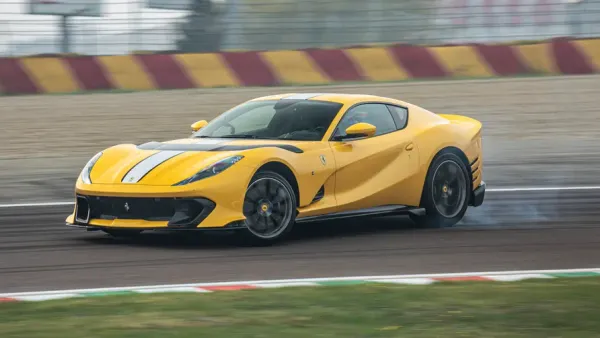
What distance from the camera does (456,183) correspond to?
1130cm

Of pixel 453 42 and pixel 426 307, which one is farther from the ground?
pixel 453 42

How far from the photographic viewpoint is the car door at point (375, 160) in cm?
1023

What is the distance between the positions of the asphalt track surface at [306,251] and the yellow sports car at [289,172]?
23 cm

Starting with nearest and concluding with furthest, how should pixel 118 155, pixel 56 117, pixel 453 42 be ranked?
pixel 118 155, pixel 56 117, pixel 453 42

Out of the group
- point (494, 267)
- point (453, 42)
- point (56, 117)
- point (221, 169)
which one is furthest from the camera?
point (453, 42)

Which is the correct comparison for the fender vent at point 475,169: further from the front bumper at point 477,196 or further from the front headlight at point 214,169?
the front headlight at point 214,169

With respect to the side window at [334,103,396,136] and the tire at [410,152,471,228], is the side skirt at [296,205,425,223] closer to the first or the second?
the tire at [410,152,471,228]

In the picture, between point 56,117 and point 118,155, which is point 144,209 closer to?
point 118,155

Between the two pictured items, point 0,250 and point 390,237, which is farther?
point 390,237

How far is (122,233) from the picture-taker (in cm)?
1002

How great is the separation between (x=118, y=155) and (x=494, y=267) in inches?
128

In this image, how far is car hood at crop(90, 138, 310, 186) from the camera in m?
9.45

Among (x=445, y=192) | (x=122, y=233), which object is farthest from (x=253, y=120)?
(x=445, y=192)

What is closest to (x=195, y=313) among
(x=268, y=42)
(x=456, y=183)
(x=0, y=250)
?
(x=0, y=250)
